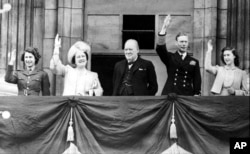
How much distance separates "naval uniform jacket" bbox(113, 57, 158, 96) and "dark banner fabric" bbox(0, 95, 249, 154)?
0.48 metres

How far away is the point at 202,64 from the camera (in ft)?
67.1

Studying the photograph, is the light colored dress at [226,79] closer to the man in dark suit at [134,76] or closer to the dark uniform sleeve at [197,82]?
the dark uniform sleeve at [197,82]

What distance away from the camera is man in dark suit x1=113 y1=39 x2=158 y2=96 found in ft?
59.7

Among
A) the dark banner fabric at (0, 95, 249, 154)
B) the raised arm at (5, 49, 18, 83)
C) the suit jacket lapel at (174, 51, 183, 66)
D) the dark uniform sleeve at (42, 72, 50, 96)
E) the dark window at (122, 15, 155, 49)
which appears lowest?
the dark banner fabric at (0, 95, 249, 154)

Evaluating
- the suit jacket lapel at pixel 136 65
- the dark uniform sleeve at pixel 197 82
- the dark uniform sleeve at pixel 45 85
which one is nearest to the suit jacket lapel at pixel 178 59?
the dark uniform sleeve at pixel 197 82

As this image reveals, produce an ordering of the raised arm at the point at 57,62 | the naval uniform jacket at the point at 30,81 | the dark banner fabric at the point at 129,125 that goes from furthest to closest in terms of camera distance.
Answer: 1. the naval uniform jacket at the point at 30,81
2. the raised arm at the point at 57,62
3. the dark banner fabric at the point at 129,125

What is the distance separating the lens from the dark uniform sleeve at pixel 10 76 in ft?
59.6

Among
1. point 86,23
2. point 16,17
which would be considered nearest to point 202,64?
point 86,23

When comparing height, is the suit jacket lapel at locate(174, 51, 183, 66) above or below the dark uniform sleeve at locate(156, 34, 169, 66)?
below

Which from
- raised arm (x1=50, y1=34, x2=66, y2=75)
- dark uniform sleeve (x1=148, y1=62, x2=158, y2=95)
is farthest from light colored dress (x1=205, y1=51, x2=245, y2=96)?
raised arm (x1=50, y1=34, x2=66, y2=75)

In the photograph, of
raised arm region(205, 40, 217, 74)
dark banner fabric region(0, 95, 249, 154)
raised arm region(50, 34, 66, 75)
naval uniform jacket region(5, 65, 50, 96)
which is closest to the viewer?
dark banner fabric region(0, 95, 249, 154)

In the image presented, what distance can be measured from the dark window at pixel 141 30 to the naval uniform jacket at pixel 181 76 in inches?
107

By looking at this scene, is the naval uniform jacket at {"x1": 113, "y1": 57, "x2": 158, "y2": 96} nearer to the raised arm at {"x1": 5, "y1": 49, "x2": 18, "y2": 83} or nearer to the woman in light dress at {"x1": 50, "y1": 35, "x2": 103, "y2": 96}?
the woman in light dress at {"x1": 50, "y1": 35, "x2": 103, "y2": 96}

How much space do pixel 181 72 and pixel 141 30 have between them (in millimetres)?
2944
